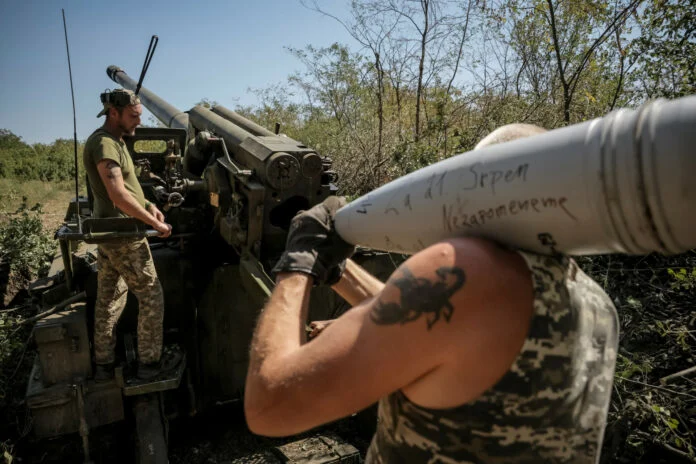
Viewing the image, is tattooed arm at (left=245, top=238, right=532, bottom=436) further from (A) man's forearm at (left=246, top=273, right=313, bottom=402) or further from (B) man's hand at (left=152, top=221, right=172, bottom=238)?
(B) man's hand at (left=152, top=221, right=172, bottom=238)

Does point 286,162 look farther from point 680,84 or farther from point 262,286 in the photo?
point 680,84

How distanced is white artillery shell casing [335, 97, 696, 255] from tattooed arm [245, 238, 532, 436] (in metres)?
0.09

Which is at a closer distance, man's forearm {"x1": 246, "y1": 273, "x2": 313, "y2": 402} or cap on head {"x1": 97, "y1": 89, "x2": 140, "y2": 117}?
man's forearm {"x1": 246, "y1": 273, "x2": 313, "y2": 402}

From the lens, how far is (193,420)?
4.87m

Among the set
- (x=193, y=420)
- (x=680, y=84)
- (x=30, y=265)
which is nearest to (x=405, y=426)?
(x=193, y=420)

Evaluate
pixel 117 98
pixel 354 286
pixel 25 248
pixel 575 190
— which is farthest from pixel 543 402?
pixel 25 248

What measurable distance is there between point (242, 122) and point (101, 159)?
4.27ft

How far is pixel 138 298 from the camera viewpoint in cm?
408

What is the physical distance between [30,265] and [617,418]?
757cm

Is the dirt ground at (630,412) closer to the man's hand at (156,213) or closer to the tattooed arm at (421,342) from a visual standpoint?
the man's hand at (156,213)

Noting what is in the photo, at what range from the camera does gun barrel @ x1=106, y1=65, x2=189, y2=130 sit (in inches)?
243

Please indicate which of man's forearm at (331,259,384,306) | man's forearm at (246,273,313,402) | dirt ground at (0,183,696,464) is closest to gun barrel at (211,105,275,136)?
dirt ground at (0,183,696,464)

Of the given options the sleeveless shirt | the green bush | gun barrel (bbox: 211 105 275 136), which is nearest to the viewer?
the sleeveless shirt

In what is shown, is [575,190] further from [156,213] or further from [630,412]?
[156,213]
